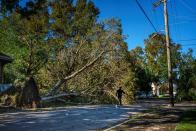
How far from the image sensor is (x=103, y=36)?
104 feet

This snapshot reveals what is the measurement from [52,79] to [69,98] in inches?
86.8

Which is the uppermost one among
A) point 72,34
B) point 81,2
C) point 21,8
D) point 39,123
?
point 81,2

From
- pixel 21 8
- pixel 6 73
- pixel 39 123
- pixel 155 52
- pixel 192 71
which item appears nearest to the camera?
pixel 39 123

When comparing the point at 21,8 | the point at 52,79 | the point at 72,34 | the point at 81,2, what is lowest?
the point at 52,79

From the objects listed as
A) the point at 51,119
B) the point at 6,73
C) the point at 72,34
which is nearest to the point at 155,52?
the point at 72,34

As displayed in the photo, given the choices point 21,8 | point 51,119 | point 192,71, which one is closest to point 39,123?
point 51,119

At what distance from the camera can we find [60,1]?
51938 mm

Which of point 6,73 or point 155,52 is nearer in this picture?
point 6,73

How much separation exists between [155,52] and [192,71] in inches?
894

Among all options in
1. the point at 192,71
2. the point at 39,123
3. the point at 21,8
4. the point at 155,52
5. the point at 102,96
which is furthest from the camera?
the point at 155,52

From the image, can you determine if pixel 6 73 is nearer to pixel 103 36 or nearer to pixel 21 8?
pixel 103 36

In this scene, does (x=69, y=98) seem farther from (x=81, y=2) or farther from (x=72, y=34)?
(x=81, y=2)

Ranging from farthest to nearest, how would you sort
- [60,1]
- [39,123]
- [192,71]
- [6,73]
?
[60,1], [192,71], [6,73], [39,123]

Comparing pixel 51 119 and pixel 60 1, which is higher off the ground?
pixel 60 1
